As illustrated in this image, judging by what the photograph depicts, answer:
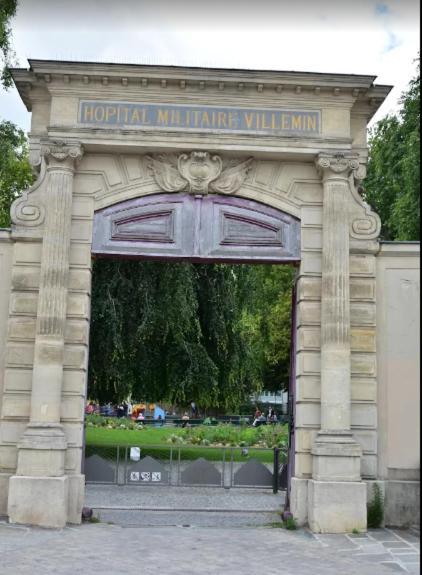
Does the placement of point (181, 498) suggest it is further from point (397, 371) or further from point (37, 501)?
point (397, 371)

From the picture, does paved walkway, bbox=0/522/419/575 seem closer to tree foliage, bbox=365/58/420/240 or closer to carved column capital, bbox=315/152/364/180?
carved column capital, bbox=315/152/364/180

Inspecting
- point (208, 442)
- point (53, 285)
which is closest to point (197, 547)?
point (53, 285)

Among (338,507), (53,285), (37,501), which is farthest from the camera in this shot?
(53,285)

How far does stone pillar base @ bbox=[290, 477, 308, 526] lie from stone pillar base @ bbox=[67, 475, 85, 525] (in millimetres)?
3011

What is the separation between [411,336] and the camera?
10094 millimetres

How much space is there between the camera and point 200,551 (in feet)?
26.1

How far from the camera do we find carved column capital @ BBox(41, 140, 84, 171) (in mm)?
9992

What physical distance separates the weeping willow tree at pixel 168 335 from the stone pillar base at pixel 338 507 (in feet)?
21.5

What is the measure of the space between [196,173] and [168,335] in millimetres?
6312

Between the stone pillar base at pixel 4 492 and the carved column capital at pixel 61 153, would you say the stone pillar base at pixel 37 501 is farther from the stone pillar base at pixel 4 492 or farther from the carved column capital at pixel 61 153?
the carved column capital at pixel 61 153

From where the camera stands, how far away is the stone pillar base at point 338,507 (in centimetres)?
915

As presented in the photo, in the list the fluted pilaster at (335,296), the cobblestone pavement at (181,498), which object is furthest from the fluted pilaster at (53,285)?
the fluted pilaster at (335,296)

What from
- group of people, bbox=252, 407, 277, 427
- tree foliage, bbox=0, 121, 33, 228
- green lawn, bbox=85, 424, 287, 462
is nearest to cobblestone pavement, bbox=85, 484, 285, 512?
green lawn, bbox=85, 424, 287, 462

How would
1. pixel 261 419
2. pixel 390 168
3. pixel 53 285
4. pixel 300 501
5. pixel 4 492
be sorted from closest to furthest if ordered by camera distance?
pixel 4 492 < pixel 300 501 < pixel 53 285 < pixel 390 168 < pixel 261 419
